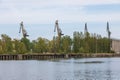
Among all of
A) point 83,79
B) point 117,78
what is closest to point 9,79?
point 83,79

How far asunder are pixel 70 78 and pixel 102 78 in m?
5.46

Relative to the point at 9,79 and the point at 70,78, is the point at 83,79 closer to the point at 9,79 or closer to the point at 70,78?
the point at 70,78

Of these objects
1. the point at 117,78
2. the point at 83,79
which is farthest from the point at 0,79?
the point at 117,78

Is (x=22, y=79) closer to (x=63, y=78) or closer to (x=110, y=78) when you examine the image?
(x=63, y=78)

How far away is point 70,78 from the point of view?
81688 millimetres

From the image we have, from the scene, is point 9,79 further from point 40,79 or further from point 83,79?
point 83,79

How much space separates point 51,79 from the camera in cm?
8050

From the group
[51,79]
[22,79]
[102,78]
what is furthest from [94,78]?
[22,79]

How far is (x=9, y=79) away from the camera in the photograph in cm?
8031

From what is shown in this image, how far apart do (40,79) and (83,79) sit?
7.04 metres

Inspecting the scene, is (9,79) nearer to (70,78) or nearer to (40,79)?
(40,79)

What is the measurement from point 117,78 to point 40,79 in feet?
41.4

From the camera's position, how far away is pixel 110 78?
80438 millimetres

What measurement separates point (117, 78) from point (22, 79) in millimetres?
15746
